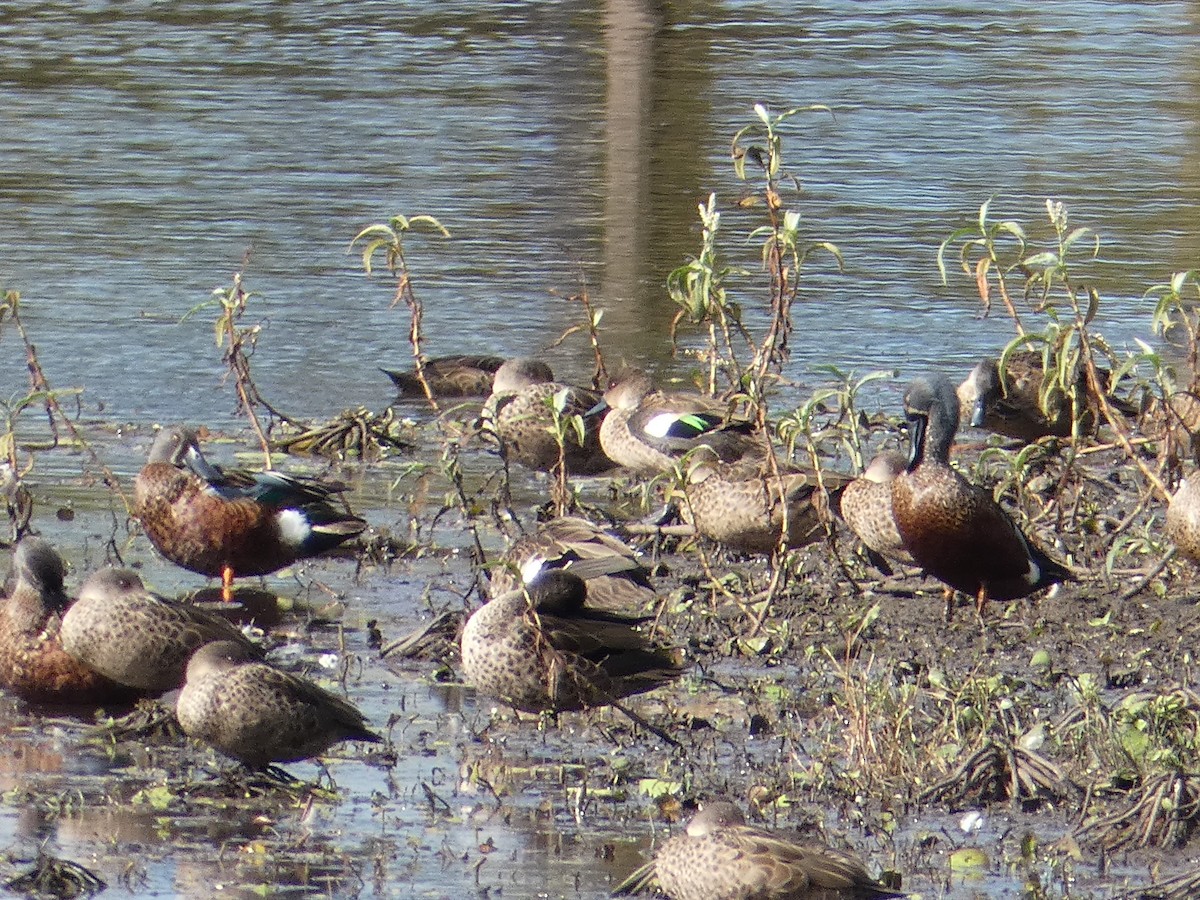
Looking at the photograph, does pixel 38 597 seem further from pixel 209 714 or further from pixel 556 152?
pixel 556 152

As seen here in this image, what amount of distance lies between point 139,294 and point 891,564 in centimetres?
557

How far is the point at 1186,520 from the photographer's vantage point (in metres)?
7.14

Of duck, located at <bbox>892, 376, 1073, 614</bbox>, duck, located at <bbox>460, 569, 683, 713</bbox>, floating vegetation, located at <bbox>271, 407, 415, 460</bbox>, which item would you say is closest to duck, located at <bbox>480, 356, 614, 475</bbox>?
floating vegetation, located at <bbox>271, 407, 415, 460</bbox>

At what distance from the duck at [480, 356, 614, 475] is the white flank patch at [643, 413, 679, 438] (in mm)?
260

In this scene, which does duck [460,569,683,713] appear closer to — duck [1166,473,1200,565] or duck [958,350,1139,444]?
duck [1166,473,1200,565]

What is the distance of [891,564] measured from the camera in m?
8.28

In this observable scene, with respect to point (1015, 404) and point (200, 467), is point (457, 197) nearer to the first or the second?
point (1015, 404)

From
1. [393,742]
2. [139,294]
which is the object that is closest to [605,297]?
[139,294]

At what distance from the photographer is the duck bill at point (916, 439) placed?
7695mm

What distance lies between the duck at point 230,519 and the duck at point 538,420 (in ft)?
2.94

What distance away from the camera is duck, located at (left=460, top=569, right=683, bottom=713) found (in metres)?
6.22

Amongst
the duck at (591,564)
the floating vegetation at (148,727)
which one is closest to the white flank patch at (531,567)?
the duck at (591,564)

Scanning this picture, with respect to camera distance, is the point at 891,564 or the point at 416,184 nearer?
the point at 891,564

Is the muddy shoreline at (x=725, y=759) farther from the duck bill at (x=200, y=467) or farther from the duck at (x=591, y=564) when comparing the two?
the duck bill at (x=200, y=467)
